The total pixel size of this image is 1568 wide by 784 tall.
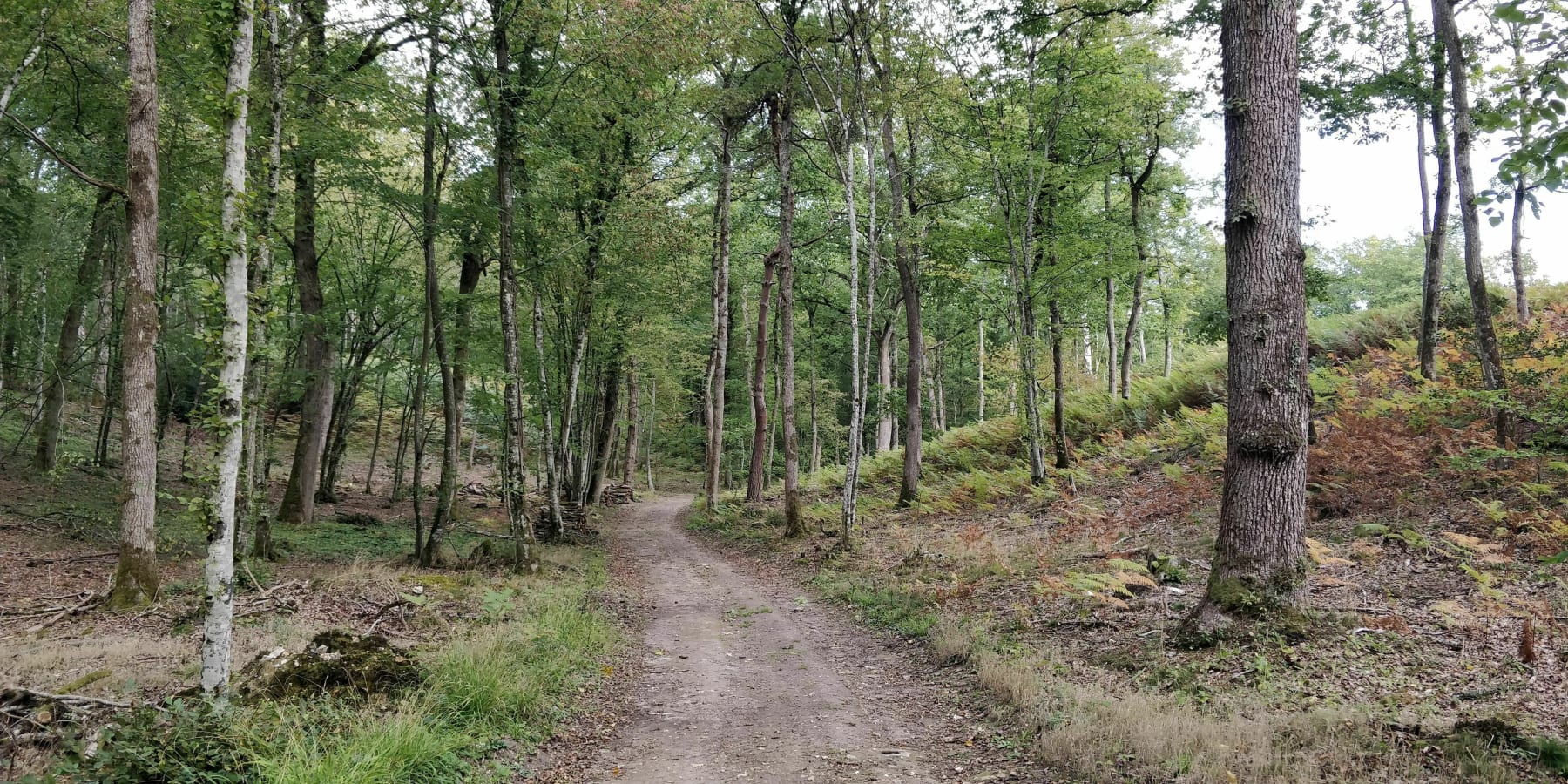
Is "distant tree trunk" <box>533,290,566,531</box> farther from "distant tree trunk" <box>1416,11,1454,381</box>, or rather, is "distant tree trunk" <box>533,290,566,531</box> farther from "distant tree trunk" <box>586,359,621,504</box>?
"distant tree trunk" <box>1416,11,1454,381</box>

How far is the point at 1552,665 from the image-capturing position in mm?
4828

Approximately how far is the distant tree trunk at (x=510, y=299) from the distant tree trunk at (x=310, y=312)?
252 centimetres

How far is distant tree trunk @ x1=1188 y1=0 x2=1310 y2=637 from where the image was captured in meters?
→ 5.98

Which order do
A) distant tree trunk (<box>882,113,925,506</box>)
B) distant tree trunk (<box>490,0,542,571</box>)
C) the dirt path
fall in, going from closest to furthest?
the dirt path, distant tree trunk (<box>490,0,542,571</box>), distant tree trunk (<box>882,113,925,506</box>)

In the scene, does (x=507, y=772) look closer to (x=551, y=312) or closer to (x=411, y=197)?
(x=411, y=197)

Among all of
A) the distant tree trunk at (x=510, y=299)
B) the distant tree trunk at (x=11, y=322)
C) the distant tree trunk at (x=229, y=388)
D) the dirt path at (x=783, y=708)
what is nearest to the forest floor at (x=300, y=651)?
the distant tree trunk at (x=229, y=388)

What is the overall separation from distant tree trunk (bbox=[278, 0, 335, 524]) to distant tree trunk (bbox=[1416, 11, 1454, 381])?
16298 mm

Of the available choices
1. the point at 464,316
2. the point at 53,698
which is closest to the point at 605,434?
the point at 464,316

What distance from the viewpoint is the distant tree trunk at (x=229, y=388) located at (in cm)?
453

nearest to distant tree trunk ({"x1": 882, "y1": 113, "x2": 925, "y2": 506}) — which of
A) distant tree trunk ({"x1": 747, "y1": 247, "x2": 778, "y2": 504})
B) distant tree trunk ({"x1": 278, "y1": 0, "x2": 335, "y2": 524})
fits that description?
distant tree trunk ({"x1": 747, "y1": 247, "x2": 778, "y2": 504})

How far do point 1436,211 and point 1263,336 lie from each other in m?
8.15

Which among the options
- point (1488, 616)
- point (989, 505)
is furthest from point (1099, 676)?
point (989, 505)

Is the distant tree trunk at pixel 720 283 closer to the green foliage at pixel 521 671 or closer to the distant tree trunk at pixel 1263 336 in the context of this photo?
the green foliage at pixel 521 671

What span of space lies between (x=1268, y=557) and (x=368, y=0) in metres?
13.8
